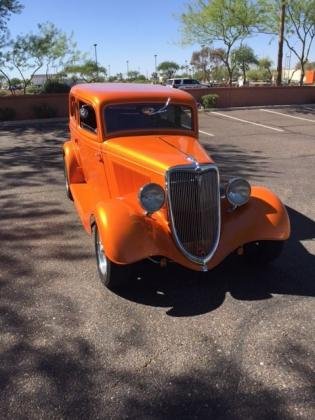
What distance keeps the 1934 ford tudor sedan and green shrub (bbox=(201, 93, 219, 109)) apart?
54.2ft

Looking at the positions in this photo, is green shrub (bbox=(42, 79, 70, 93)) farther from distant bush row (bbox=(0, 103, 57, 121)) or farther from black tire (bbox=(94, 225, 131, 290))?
black tire (bbox=(94, 225, 131, 290))

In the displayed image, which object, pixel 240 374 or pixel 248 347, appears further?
pixel 248 347

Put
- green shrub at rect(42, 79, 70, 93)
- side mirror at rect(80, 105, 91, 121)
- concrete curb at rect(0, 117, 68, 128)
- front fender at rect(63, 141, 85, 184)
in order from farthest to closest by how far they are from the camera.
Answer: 1. green shrub at rect(42, 79, 70, 93)
2. concrete curb at rect(0, 117, 68, 128)
3. front fender at rect(63, 141, 85, 184)
4. side mirror at rect(80, 105, 91, 121)

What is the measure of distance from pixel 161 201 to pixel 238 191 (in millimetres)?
874

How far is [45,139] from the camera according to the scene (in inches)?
550

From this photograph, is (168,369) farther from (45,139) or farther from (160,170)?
(45,139)

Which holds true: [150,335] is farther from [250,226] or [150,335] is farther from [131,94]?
[131,94]

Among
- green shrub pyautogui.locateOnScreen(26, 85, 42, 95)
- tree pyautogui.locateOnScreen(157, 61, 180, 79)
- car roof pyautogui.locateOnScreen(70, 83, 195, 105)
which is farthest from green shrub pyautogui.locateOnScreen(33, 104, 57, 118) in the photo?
tree pyautogui.locateOnScreen(157, 61, 180, 79)

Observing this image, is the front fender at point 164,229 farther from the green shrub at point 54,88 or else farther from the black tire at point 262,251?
the green shrub at point 54,88

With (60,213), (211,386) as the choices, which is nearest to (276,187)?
(60,213)

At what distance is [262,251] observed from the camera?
4801 mm

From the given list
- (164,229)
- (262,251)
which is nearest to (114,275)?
(164,229)

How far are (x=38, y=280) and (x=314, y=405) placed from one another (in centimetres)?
295

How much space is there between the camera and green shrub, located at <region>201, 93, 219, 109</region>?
21531 millimetres
